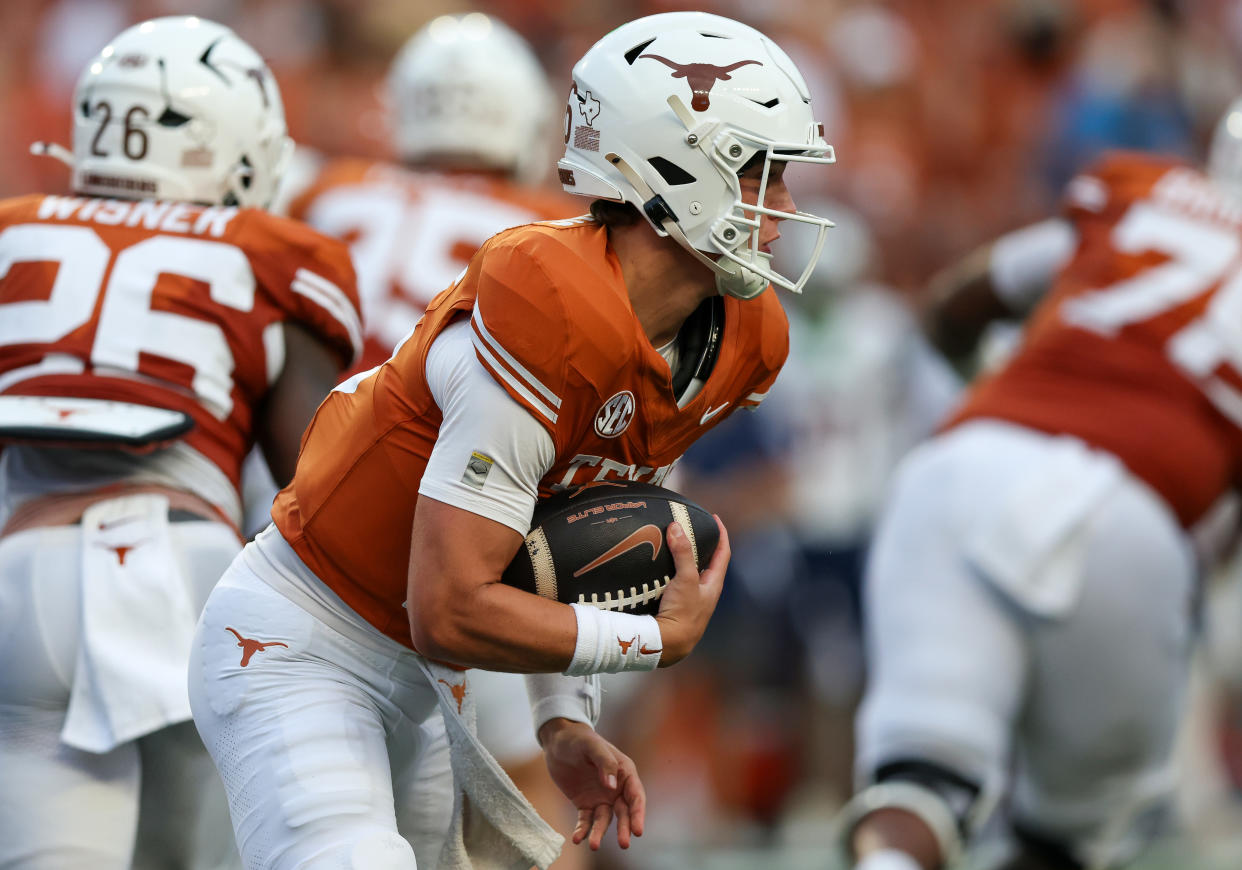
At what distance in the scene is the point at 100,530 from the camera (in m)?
2.85

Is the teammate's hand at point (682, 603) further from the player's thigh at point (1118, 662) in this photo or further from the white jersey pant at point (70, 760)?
the player's thigh at point (1118, 662)

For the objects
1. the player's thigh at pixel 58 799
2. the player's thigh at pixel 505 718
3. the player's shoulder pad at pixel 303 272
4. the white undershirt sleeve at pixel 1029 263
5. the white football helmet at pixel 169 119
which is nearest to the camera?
the player's thigh at pixel 58 799

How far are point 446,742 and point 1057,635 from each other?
65.4 inches

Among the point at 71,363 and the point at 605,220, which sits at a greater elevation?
the point at 605,220

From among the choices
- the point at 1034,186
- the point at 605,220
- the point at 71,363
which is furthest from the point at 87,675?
the point at 1034,186

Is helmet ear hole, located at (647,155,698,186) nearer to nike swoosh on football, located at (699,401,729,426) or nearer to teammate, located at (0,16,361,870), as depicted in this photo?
nike swoosh on football, located at (699,401,729,426)

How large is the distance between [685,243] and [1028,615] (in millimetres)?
1729

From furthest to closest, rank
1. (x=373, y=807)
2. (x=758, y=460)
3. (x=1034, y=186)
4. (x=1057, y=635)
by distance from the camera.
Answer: (x=1034, y=186), (x=758, y=460), (x=1057, y=635), (x=373, y=807)

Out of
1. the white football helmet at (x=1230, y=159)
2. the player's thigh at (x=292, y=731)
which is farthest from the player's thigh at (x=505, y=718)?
the white football helmet at (x=1230, y=159)

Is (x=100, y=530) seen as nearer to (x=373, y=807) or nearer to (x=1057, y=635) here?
(x=373, y=807)

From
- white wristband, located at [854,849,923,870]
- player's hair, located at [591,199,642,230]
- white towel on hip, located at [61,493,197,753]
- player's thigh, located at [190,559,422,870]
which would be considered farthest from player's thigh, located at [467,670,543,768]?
player's hair, located at [591,199,642,230]

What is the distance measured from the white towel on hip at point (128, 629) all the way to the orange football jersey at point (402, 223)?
118cm

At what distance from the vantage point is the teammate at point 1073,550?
3.69 m

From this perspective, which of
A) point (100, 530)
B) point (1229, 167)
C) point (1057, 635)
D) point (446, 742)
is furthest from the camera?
point (1229, 167)
